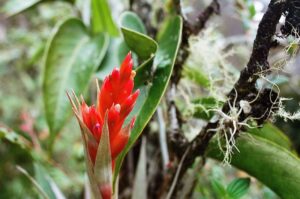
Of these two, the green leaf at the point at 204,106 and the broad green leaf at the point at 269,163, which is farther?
the green leaf at the point at 204,106

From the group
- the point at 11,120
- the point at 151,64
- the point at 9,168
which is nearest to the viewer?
the point at 151,64

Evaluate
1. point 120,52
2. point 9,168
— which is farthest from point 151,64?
point 9,168

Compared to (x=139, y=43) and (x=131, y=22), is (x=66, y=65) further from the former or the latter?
(x=139, y=43)

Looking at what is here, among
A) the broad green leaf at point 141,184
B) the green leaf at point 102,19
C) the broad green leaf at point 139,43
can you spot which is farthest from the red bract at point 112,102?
Answer: the green leaf at point 102,19

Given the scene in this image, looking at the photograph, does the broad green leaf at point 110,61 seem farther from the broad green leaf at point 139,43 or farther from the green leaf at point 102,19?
the broad green leaf at point 139,43

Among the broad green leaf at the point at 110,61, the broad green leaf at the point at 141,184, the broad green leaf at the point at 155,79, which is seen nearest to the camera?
the broad green leaf at the point at 155,79

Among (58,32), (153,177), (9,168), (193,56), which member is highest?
(58,32)

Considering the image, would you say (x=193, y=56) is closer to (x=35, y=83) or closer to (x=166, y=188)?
(x=166, y=188)
